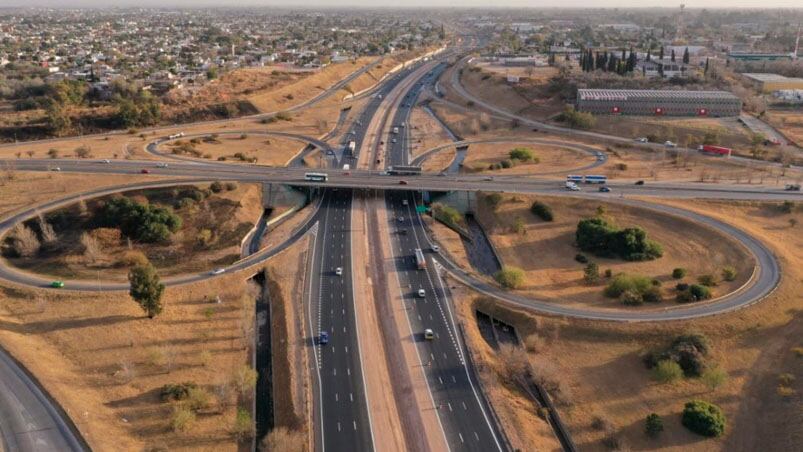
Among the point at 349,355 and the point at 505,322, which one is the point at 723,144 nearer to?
the point at 505,322

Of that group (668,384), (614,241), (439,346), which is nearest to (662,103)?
(614,241)

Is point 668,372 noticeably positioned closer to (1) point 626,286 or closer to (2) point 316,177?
(1) point 626,286

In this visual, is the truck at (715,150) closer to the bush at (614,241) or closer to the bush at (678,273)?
the bush at (614,241)

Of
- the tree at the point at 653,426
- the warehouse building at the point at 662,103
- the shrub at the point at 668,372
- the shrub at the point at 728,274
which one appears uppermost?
the warehouse building at the point at 662,103

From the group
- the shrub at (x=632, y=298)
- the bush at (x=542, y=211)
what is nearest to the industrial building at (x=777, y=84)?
the bush at (x=542, y=211)

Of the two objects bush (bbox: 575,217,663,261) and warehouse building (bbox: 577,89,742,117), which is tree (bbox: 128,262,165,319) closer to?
bush (bbox: 575,217,663,261)

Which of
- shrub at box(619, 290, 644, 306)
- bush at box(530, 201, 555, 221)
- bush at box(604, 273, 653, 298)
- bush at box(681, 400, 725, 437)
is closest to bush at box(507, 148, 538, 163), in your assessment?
bush at box(530, 201, 555, 221)
